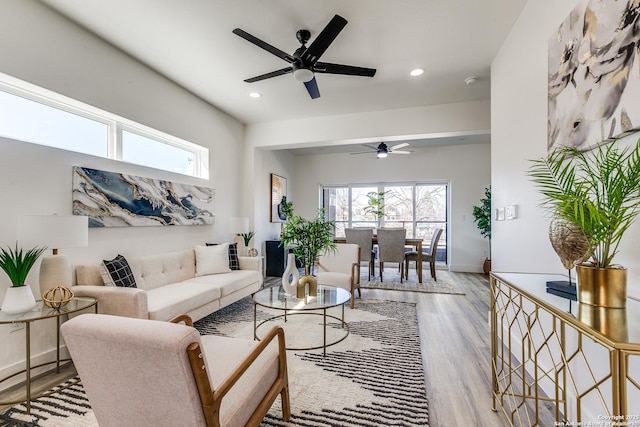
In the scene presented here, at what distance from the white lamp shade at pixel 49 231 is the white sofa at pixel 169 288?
0.52 metres

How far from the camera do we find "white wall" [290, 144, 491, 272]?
6188 mm

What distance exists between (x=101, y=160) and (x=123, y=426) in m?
2.48

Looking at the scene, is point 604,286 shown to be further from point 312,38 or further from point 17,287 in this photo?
point 17,287

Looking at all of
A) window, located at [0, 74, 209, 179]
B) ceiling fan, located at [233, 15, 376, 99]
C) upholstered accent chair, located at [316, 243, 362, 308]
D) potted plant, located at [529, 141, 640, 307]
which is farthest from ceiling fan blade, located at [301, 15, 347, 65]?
upholstered accent chair, located at [316, 243, 362, 308]

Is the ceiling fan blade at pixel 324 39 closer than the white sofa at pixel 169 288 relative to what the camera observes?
Yes

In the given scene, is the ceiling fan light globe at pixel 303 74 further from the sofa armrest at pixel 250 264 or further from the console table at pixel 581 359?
the sofa armrest at pixel 250 264

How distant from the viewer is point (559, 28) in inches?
68.8

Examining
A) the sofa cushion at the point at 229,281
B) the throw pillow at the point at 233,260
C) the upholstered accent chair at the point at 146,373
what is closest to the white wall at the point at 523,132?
the upholstered accent chair at the point at 146,373

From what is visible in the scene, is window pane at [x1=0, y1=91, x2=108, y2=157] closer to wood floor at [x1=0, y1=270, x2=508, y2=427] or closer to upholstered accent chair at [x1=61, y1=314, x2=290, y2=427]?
wood floor at [x1=0, y1=270, x2=508, y2=427]

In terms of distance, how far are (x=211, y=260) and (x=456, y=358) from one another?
9.23ft

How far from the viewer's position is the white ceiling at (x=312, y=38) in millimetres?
2311

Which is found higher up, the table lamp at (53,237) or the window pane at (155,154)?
the window pane at (155,154)

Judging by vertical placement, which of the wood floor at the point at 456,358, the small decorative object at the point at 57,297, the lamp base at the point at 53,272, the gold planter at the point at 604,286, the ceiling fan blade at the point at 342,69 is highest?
the ceiling fan blade at the point at 342,69

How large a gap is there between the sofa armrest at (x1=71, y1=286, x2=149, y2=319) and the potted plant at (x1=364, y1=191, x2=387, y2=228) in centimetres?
537
